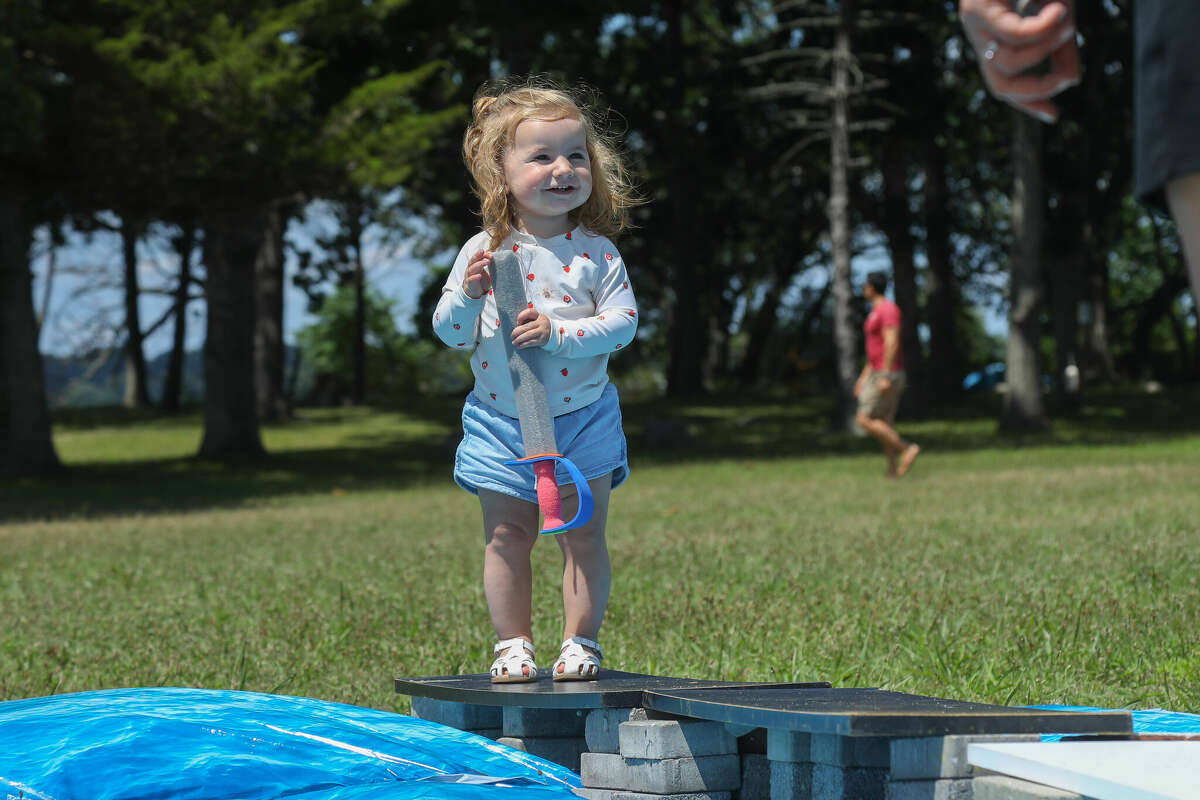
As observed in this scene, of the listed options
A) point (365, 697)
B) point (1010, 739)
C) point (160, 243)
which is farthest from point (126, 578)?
point (160, 243)

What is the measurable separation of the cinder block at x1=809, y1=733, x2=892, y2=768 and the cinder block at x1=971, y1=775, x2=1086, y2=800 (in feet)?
0.70

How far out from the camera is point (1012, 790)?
2.39 meters

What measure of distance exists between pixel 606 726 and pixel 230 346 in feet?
67.7

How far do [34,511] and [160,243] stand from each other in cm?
2398

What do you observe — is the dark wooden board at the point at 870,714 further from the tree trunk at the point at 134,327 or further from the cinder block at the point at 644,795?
the tree trunk at the point at 134,327

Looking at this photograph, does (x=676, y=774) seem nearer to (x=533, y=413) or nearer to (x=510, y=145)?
(x=533, y=413)

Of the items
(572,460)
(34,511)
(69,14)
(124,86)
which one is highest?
(69,14)

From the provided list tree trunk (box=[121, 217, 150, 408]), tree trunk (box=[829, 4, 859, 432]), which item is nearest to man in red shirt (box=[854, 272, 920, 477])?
tree trunk (box=[829, 4, 859, 432])

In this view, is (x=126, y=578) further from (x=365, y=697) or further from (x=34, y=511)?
(x=34, y=511)

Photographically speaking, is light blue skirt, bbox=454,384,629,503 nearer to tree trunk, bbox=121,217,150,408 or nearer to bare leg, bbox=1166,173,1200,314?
bare leg, bbox=1166,173,1200,314

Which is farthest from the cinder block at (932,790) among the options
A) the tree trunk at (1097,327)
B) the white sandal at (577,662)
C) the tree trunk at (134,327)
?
the tree trunk at (1097,327)

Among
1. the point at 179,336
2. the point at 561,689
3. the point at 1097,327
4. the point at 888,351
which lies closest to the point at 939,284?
the point at 1097,327

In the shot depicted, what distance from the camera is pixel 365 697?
4.66 meters

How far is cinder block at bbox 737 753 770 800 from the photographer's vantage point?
3.01 m
